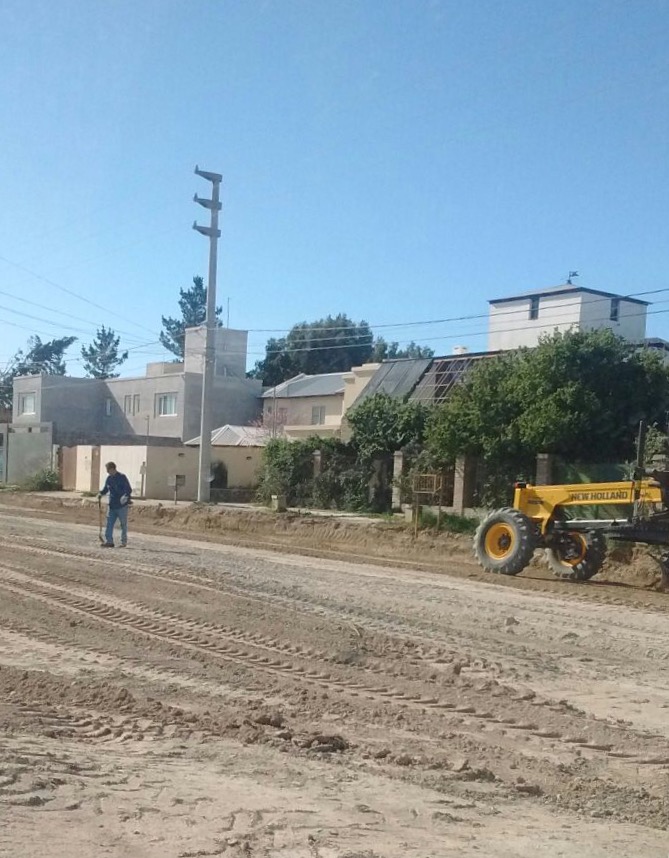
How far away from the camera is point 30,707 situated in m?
7.32

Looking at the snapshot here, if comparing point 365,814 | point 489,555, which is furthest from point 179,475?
point 365,814

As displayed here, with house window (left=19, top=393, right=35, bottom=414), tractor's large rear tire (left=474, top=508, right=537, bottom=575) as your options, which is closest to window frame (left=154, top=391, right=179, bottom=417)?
house window (left=19, top=393, right=35, bottom=414)

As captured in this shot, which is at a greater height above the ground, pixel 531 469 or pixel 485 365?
pixel 485 365

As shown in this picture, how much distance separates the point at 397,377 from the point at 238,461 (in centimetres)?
796

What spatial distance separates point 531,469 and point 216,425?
3306 centimetres

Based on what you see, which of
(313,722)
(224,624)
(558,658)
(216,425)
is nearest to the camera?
(313,722)

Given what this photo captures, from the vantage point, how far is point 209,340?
3400cm

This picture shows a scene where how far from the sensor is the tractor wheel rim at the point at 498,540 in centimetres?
1773

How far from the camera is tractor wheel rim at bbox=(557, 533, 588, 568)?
17.1 metres

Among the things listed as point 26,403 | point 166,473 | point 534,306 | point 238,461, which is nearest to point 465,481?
point 166,473

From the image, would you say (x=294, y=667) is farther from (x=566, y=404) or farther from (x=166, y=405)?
(x=166, y=405)

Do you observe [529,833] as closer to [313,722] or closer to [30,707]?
[313,722]

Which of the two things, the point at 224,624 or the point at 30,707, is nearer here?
the point at 30,707

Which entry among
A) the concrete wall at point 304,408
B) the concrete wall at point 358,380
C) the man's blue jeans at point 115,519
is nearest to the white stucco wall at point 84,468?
the concrete wall at point 304,408
